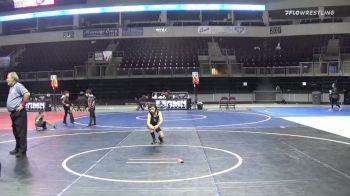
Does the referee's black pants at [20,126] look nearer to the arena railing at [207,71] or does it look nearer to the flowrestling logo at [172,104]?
the flowrestling logo at [172,104]

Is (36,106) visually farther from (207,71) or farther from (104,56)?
(207,71)

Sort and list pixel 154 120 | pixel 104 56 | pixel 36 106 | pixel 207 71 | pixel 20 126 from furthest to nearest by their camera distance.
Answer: pixel 104 56, pixel 207 71, pixel 36 106, pixel 154 120, pixel 20 126

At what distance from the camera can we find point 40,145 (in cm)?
1412

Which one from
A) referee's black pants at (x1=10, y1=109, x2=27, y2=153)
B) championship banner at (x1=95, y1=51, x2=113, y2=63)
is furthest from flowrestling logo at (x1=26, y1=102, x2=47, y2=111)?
referee's black pants at (x1=10, y1=109, x2=27, y2=153)

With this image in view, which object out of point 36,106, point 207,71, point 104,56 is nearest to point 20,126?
point 36,106

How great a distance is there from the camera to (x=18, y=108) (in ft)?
37.8

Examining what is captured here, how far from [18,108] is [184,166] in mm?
4768

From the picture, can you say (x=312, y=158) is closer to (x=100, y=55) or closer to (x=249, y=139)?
(x=249, y=139)

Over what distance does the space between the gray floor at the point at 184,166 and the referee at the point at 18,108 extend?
522 mm

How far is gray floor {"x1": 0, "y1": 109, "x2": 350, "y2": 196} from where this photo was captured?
25.4 ft

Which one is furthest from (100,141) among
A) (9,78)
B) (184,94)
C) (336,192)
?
(184,94)

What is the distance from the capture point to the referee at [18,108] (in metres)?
11.6

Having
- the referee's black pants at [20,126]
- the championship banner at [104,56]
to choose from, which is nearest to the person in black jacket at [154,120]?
the referee's black pants at [20,126]

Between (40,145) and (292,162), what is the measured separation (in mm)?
8043
